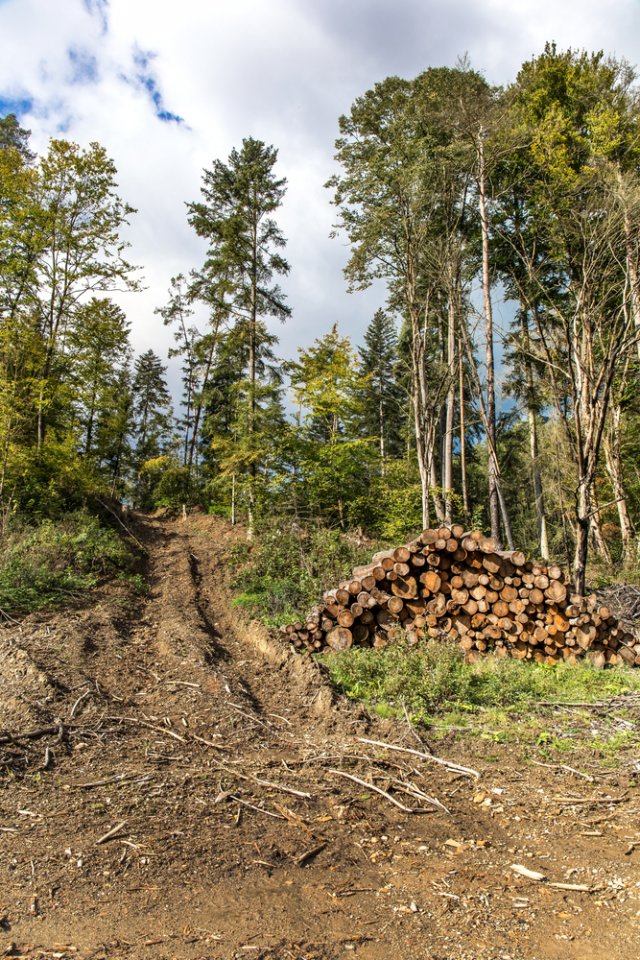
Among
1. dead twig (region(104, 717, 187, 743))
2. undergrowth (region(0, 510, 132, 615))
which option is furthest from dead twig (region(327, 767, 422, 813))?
undergrowth (region(0, 510, 132, 615))

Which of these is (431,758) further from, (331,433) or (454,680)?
(331,433)

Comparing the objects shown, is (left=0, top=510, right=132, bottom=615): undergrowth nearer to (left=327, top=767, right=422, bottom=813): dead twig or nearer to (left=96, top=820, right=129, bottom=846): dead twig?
(left=96, top=820, right=129, bottom=846): dead twig

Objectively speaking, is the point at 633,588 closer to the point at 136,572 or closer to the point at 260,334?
the point at 136,572

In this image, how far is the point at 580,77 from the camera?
1449 cm

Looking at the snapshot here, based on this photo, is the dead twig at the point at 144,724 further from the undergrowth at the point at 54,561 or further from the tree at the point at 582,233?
the tree at the point at 582,233

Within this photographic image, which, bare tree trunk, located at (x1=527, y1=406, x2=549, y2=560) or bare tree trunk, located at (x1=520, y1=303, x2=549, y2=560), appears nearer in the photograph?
bare tree trunk, located at (x1=527, y1=406, x2=549, y2=560)

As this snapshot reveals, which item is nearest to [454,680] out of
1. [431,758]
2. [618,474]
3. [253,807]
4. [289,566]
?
[431,758]

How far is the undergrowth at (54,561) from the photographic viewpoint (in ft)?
28.4

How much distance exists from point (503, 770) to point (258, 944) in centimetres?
272

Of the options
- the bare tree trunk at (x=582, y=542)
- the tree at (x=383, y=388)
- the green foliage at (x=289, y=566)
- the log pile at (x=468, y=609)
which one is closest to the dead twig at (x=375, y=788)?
the log pile at (x=468, y=609)

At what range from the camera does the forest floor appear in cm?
246

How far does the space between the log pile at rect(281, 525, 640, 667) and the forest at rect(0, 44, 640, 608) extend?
1016mm

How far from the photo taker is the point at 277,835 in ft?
11.0

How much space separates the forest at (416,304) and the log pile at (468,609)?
1.02 m
